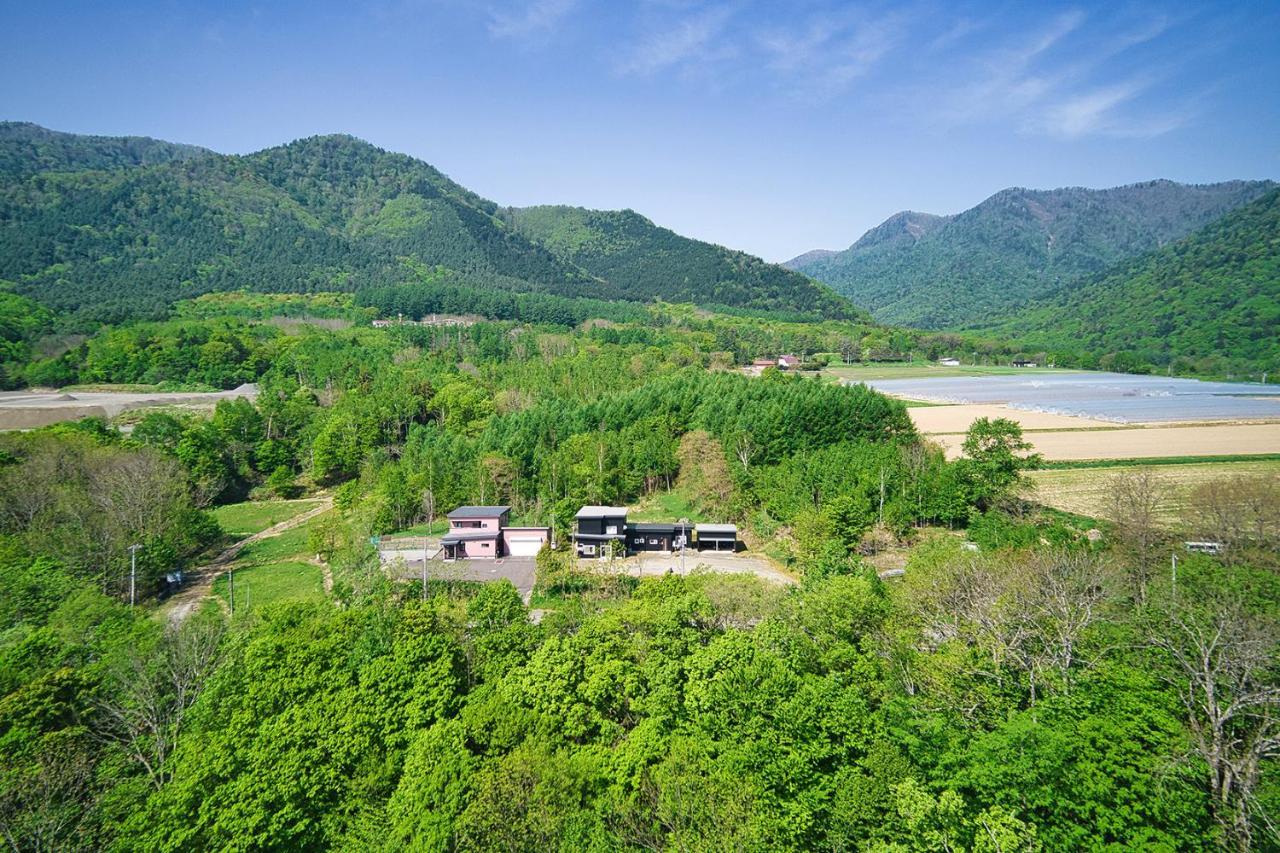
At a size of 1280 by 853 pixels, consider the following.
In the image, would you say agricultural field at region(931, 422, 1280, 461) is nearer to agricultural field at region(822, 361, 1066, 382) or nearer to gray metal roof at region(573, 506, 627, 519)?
gray metal roof at region(573, 506, 627, 519)

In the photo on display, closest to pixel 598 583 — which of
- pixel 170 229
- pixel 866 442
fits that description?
pixel 866 442

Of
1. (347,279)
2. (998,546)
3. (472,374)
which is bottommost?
(998,546)

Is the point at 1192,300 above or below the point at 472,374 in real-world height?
above

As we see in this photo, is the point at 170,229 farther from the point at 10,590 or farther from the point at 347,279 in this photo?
the point at 10,590

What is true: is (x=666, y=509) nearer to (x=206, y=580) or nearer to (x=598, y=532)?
(x=598, y=532)

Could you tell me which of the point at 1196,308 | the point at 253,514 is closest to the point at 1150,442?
the point at 253,514

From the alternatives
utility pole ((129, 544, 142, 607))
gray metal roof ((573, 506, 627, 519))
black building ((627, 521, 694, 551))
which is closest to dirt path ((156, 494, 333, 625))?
utility pole ((129, 544, 142, 607))
